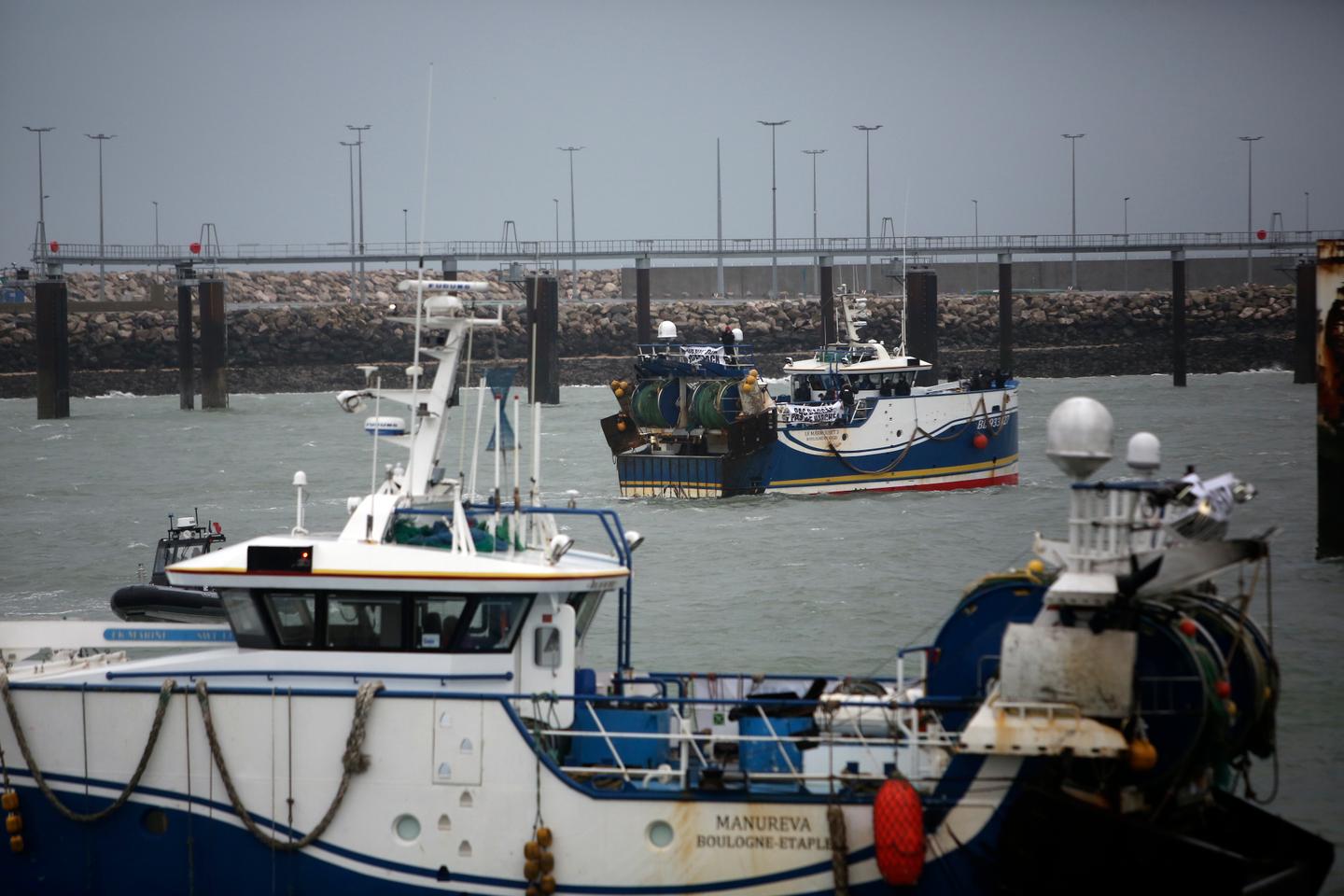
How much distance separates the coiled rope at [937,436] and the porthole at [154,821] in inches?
990

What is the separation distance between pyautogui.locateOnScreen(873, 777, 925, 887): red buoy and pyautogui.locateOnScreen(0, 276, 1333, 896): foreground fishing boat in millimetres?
17

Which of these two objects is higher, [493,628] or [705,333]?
[705,333]

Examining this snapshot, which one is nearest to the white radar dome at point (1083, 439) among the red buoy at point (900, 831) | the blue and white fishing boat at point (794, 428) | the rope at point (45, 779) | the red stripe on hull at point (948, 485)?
the red buoy at point (900, 831)

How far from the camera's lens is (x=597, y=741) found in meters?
11.2

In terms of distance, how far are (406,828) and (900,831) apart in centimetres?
333

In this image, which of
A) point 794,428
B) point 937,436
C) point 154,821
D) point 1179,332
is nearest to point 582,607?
point 154,821

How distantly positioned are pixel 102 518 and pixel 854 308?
58.1 ft

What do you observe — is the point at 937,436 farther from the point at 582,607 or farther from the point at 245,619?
the point at 245,619

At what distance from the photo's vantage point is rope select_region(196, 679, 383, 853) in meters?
10.6

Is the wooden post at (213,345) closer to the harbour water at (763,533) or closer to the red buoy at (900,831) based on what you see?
the harbour water at (763,533)

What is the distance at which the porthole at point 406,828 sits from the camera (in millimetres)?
10695

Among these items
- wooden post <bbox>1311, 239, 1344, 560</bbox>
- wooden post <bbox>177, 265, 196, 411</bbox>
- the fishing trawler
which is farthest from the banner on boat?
wooden post <bbox>177, 265, 196, 411</bbox>

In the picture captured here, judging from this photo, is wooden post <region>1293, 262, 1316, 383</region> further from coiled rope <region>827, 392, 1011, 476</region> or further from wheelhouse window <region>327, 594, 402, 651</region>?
wheelhouse window <region>327, 594, 402, 651</region>

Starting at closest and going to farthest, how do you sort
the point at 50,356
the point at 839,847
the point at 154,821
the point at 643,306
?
the point at 839,847 → the point at 154,821 → the point at 50,356 → the point at 643,306
